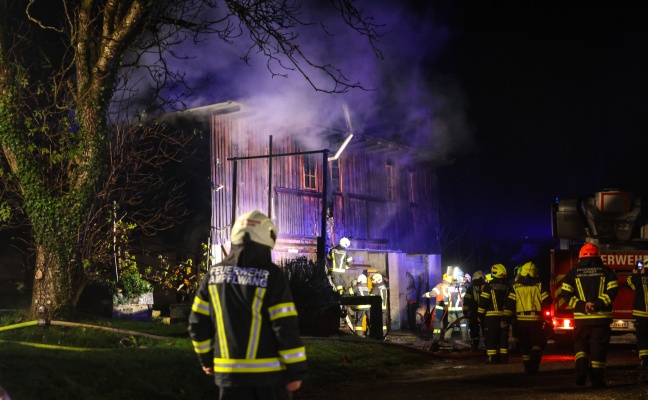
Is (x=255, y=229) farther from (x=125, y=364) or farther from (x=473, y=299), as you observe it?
(x=473, y=299)

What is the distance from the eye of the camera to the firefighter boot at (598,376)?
394 inches

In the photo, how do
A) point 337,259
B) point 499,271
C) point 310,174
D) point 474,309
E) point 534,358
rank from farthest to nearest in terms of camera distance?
1. point 310,174
2. point 337,259
3. point 474,309
4. point 499,271
5. point 534,358

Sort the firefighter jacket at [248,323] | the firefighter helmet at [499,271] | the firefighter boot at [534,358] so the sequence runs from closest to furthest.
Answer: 1. the firefighter jacket at [248,323]
2. the firefighter boot at [534,358]
3. the firefighter helmet at [499,271]

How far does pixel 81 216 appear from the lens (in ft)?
39.5

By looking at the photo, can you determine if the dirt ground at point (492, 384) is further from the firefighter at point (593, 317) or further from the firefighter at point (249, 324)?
the firefighter at point (249, 324)

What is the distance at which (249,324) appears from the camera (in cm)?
489

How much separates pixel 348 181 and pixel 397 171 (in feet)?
13.3

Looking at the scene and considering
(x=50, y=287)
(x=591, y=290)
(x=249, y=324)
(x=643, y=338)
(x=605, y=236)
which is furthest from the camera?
(x=605, y=236)

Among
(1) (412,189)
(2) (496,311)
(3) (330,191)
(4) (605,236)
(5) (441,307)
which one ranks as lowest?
(5) (441,307)

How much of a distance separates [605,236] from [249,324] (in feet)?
35.3

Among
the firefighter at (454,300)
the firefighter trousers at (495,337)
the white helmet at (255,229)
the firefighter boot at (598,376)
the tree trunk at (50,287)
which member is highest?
the white helmet at (255,229)

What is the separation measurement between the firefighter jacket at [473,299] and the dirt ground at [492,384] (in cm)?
248

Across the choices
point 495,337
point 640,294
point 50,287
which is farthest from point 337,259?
point 640,294

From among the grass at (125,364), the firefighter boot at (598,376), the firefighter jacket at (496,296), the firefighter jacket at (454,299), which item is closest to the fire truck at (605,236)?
the firefighter jacket at (496,296)
